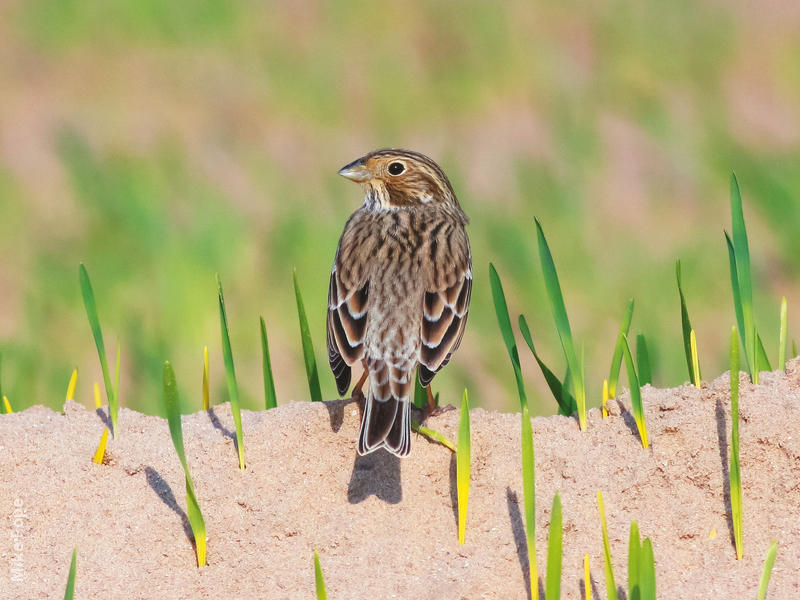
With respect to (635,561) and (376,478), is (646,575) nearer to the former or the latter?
(635,561)

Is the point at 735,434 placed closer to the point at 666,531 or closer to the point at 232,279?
the point at 666,531

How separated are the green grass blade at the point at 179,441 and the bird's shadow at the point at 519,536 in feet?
3.15

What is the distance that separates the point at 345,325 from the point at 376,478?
0.68 metres

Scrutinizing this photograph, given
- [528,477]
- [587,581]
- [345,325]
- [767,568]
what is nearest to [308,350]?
[345,325]

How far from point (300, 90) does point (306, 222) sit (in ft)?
9.03

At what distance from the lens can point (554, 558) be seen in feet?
10.8

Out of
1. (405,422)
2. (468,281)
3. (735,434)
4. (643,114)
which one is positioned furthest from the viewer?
(643,114)

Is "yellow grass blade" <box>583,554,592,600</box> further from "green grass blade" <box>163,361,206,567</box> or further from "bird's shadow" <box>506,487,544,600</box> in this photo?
"green grass blade" <box>163,361,206,567</box>

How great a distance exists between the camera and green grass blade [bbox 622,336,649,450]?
386 cm

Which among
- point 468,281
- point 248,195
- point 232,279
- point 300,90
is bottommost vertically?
point 468,281

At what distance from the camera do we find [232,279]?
786cm

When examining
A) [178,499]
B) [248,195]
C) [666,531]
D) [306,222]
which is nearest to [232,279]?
[306,222]

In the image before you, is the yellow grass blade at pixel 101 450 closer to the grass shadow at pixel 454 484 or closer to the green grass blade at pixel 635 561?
the grass shadow at pixel 454 484

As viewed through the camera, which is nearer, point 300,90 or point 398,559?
point 398,559
